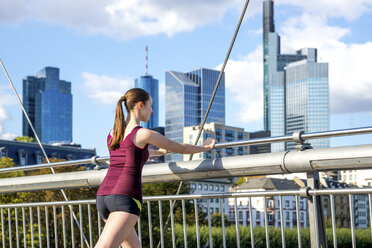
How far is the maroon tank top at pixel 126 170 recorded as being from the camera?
425 centimetres

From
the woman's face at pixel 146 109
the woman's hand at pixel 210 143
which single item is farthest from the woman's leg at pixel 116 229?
the woman's hand at pixel 210 143

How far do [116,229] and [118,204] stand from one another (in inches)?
6.7

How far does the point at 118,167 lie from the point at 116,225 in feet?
1.34

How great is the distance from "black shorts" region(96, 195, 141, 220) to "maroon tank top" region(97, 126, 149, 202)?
28 mm

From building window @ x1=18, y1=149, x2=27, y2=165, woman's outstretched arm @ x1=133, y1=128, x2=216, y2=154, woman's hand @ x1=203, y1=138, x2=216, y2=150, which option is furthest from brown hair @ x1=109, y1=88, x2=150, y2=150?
building window @ x1=18, y1=149, x2=27, y2=165

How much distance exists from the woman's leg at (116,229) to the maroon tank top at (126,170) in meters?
0.15

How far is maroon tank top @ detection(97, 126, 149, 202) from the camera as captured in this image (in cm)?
425

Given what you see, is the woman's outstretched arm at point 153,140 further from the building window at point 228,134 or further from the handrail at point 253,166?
the building window at point 228,134

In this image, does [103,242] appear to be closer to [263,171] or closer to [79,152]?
[263,171]

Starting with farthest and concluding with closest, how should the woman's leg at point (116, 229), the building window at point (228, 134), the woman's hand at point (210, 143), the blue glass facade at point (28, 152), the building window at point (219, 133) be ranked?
1. the building window at point (228, 134)
2. the building window at point (219, 133)
3. the blue glass facade at point (28, 152)
4. the woman's hand at point (210, 143)
5. the woman's leg at point (116, 229)

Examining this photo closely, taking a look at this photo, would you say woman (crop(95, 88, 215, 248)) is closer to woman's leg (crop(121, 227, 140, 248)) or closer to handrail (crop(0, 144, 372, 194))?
woman's leg (crop(121, 227, 140, 248))

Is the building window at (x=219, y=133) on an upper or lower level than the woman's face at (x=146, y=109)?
upper

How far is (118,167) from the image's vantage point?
4.32 meters

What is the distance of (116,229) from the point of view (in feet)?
13.8
